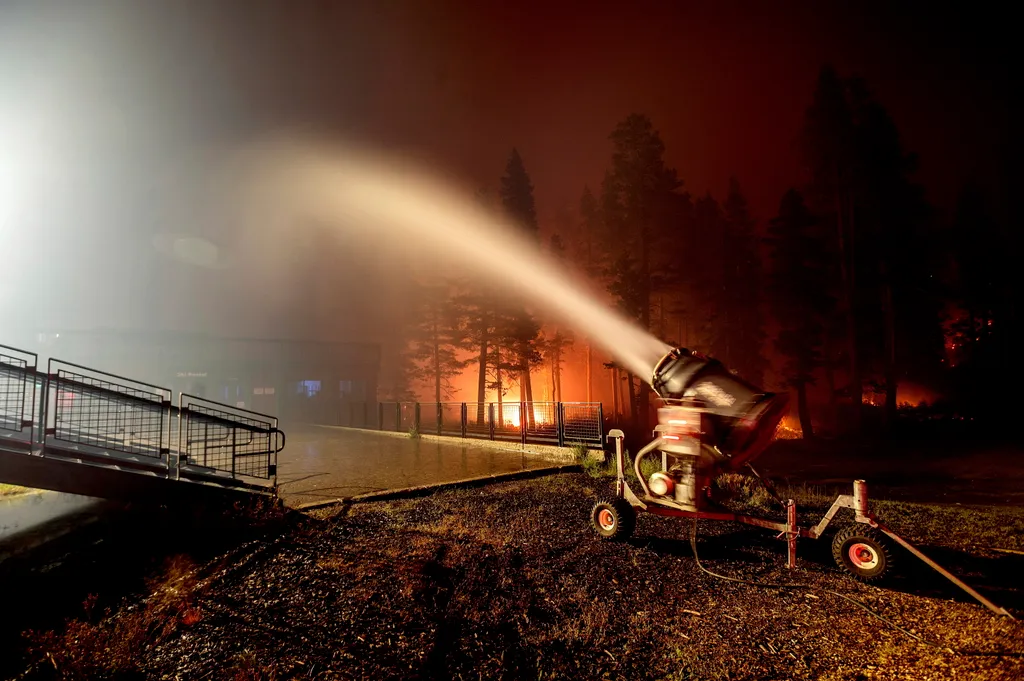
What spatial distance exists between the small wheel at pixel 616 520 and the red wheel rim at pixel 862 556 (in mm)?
2402

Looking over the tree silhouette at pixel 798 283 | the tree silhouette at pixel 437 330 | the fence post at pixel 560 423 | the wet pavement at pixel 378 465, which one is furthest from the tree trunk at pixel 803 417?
the tree silhouette at pixel 437 330

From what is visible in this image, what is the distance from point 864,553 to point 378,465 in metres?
11.5

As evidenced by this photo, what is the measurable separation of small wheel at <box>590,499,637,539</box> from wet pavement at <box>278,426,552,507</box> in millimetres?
5031

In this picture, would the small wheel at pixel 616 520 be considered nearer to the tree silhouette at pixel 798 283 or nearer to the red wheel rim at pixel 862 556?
the red wheel rim at pixel 862 556

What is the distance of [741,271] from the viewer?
1442 inches

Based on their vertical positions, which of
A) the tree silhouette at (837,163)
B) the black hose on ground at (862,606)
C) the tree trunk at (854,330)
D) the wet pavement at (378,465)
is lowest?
the black hose on ground at (862,606)

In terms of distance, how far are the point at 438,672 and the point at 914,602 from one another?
14.7ft

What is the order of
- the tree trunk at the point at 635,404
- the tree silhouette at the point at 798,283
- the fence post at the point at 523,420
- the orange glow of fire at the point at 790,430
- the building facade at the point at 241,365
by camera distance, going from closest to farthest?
the fence post at the point at 523,420
the tree silhouette at the point at 798,283
the tree trunk at the point at 635,404
the orange glow of fire at the point at 790,430
the building facade at the point at 241,365

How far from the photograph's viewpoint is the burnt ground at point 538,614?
362 centimetres

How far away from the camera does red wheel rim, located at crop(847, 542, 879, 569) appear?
16.1 feet

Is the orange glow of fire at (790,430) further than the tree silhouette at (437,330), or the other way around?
the tree silhouette at (437,330)

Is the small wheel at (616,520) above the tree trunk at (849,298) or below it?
below

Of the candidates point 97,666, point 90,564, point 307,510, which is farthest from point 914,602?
point 90,564

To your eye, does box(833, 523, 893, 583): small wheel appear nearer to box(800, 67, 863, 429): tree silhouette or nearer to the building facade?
box(800, 67, 863, 429): tree silhouette
